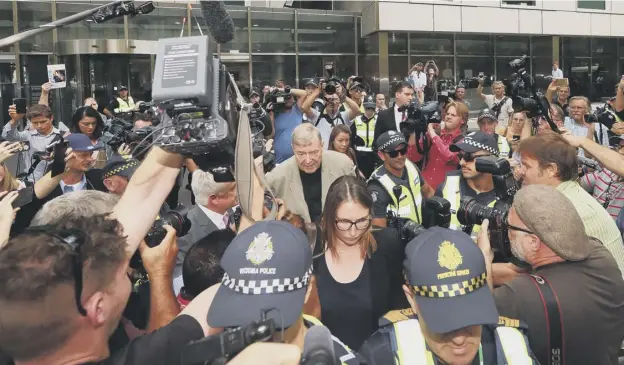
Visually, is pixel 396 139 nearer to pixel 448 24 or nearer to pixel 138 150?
pixel 138 150

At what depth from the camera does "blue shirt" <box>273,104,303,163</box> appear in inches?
276

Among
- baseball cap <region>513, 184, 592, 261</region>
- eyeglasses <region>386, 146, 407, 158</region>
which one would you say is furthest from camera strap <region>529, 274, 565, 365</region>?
eyeglasses <region>386, 146, 407, 158</region>

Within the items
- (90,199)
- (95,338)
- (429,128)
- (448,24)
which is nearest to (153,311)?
(90,199)

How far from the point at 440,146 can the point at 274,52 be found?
13.7m

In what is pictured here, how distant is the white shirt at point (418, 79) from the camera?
13070 mm

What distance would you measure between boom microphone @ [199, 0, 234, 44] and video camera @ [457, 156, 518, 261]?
1.37 meters

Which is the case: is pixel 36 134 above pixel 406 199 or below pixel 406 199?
above

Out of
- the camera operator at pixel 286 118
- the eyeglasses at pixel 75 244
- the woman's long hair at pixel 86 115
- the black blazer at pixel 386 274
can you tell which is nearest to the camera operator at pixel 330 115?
the camera operator at pixel 286 118

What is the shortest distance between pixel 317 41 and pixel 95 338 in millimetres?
18317

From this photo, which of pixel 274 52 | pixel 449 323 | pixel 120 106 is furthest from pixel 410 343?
pixel 274 52

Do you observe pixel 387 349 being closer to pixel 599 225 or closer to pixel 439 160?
pixel 599 225

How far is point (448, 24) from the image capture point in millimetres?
19359

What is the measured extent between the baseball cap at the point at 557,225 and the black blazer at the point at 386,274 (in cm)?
85

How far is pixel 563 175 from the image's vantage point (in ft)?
10.3
